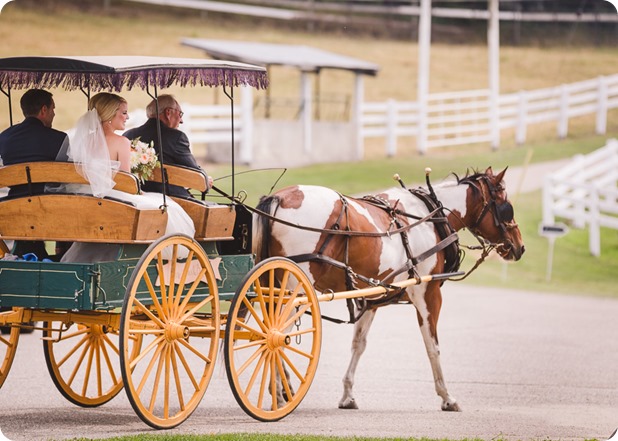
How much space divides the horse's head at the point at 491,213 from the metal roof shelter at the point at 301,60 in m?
14.5

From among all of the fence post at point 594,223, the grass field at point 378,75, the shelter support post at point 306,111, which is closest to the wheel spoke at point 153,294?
the grass field at point 378,75

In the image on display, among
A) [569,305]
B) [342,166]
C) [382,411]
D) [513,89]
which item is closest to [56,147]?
[382,411]

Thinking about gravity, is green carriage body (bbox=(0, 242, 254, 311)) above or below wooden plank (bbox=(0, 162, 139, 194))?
below

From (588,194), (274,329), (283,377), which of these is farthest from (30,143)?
(588,194)

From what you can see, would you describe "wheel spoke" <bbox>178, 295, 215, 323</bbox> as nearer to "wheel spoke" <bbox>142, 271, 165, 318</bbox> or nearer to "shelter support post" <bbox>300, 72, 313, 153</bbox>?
"wheel spoke" <bbox>142, 271, 165, 318</bbox>

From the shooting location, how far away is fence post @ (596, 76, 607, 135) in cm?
3022

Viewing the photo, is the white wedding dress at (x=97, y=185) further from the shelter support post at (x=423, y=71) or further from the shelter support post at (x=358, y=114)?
the shelter support post at (x=423, y=71)

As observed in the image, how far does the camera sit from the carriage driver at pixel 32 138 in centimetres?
775

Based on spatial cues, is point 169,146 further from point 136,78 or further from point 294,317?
point 294,317

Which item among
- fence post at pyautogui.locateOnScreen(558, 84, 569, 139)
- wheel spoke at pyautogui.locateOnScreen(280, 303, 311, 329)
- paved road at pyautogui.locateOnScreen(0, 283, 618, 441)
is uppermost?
fence post at pyautogui.locateOnScreen(558, 84, 569, 139)

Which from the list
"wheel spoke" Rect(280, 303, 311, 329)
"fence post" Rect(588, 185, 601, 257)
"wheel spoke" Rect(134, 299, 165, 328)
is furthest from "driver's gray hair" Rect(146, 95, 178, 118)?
"fence post" Rect(588, 185, 601, 257)

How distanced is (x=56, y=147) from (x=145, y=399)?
99.7 inches

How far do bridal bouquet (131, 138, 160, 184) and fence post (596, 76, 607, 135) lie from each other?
23986 millimetres

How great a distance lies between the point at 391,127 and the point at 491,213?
18.7 m
